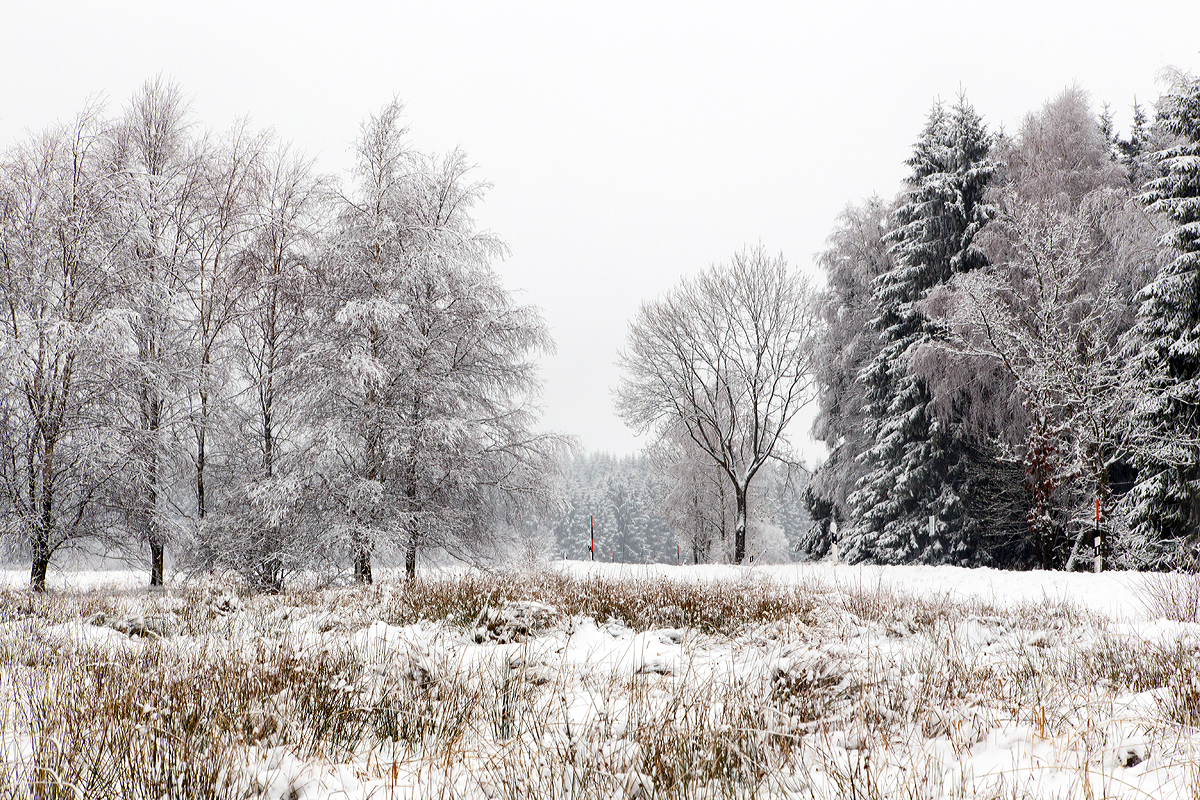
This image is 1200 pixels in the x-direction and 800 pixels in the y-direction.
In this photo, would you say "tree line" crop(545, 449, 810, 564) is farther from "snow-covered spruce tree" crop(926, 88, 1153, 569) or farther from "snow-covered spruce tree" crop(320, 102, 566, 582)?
"snow-covered spruce tree" crop(926, 88, 1153, 569)

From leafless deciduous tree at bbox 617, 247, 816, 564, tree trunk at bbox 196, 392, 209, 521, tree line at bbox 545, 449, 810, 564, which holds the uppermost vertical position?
leafless deciduous tree at bbox 617, 247, 816, 564

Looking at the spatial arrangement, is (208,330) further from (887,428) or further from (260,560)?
(887,428)

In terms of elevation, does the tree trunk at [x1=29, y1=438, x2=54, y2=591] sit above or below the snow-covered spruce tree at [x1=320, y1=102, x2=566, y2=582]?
below

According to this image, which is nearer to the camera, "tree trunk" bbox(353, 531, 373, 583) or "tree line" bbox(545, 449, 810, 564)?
"tree trunk" bbox(353, 531, 373, 583)

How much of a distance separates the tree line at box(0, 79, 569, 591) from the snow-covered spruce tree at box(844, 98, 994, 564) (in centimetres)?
Answer: 1113

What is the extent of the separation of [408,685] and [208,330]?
13.5m

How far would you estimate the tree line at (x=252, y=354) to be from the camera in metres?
10.7

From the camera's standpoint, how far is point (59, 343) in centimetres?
996

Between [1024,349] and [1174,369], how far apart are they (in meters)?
2.81

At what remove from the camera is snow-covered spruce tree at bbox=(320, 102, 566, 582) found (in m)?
11.8

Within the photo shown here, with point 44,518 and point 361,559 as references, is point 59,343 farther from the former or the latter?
point 361,559

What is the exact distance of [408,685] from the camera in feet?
9.80

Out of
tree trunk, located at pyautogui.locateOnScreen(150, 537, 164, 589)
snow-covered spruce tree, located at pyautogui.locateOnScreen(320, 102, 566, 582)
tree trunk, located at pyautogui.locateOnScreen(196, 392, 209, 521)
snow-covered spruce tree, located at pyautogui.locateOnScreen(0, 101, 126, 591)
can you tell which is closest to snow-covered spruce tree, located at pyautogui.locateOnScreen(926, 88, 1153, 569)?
snow-covered spruce tree, located at pyautogui.locateOnScreen(320, 102, 566, 582)

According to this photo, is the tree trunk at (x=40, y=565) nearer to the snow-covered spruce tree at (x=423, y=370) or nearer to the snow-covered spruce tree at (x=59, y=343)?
the snow-covered spruce tree at (x=59, y=343)
